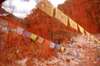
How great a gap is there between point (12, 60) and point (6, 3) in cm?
128

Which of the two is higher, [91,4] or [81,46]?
[91,4]

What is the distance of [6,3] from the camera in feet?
6.48

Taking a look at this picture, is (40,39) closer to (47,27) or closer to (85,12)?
(47,27)

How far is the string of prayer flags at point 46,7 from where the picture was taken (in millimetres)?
1953

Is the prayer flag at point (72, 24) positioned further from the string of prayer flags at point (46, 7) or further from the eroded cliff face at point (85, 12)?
the string of prayer flags at point (46, 7)

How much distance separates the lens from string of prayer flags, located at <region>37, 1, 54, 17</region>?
195 centimetres

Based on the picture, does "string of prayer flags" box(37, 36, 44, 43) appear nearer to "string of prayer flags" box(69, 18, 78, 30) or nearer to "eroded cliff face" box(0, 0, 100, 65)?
"eroded cliff face" box(0, 0, 100, 65)

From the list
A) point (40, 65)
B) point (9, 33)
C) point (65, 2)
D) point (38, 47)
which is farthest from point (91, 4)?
point (9, 33)

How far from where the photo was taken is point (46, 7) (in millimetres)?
1959

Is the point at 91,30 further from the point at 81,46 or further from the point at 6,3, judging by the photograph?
the point at 6,3

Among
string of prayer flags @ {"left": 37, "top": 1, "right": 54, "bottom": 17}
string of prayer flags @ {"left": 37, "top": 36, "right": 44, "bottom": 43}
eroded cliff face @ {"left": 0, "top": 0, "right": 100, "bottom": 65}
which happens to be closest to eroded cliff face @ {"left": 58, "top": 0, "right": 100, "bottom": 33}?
eroded cliff face @ {"left": 0, "top": 0, "right": 100, "bottom": 65}

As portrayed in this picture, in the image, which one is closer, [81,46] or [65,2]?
[81,46]

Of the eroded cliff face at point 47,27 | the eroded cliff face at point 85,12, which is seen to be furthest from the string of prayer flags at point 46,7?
the eroded cliff face at point 85,12

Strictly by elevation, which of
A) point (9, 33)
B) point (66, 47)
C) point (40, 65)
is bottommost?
point (40, 65)
